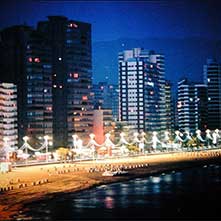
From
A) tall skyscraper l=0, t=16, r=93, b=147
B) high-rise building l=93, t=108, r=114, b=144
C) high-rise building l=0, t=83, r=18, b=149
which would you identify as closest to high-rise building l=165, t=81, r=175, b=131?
high-rise building l=93, t=108, r=114, b=144

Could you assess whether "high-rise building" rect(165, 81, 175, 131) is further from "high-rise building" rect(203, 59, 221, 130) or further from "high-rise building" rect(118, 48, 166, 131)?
"high-rise building" rect(203, 59, 221, 130)

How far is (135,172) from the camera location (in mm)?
68250

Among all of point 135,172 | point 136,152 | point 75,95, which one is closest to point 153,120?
point 75,95

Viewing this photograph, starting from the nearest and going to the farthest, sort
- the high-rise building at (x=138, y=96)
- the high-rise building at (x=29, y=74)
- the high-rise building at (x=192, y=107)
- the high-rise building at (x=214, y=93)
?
1. the high-rise building at (x=29, y=74)
2. the high-rise building at (x=138, y=96)
3. the high-rise building at (x=192, y=107)
4. the high-rise building at (x=214, y=93)

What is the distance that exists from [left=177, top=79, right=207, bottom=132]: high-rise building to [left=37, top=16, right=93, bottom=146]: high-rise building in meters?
59.1

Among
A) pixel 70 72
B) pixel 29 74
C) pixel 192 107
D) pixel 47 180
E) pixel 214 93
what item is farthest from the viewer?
pixel 214 93

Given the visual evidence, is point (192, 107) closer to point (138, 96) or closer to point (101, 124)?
point (138, 96)

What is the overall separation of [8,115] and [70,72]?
2947 centimetres

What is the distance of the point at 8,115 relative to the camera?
325 feet

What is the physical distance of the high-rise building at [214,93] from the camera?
18425 centimetres

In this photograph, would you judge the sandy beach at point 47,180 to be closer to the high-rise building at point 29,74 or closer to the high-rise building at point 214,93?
the high-rise building at point 29,74

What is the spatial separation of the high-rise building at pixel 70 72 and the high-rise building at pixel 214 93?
66190 mm

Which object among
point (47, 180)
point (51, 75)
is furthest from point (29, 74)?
point (47, 180)

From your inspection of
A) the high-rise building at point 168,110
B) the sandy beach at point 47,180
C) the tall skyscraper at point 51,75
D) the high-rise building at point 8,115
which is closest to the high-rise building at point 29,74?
the tall skyscraper at point 51,75
